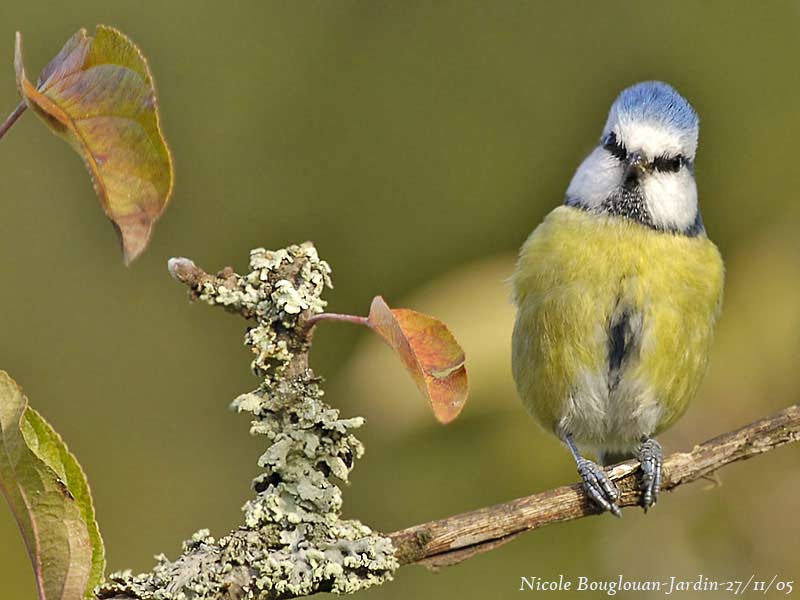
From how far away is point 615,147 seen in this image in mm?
2688

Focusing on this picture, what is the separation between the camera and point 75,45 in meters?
1.13

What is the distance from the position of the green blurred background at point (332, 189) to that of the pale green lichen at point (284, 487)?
1.10 m

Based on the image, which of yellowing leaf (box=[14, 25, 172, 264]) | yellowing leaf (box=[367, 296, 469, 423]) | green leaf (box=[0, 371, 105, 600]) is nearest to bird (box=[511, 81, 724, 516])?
yellowing leaf (box=[367, 296, 469, 423])

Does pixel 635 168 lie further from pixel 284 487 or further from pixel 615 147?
pixel 284 487

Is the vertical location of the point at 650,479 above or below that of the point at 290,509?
above

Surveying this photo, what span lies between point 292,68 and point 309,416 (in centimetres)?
270

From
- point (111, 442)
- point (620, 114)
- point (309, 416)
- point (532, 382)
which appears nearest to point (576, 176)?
point (620, 114)

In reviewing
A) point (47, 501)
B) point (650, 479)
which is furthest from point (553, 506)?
point (47, 501)

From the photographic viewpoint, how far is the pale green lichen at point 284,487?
59.8 inches

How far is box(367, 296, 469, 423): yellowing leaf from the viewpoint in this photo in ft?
4.10

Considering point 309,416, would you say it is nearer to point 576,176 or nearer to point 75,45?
point 75,45

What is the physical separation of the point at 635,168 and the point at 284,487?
1375 mm

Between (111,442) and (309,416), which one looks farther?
(111,442)

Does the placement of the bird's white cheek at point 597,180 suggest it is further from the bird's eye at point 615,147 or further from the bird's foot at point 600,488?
the bird's foot at point 600,488
